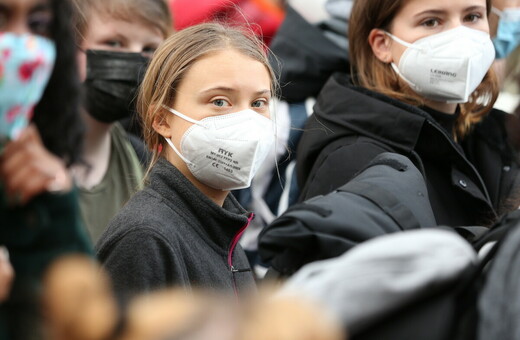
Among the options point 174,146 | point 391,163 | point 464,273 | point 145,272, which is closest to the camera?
point 464,273

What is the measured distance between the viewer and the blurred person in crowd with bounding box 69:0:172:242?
3887 mm

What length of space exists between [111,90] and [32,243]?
90.5 inches

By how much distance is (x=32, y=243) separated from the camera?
1.73 meters

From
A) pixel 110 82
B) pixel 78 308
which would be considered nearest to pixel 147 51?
pixel 110 82

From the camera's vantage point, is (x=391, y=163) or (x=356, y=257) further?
(x=391, y=163)

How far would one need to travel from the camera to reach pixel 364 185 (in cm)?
229

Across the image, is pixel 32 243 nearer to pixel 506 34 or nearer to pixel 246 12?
pixel 506 34

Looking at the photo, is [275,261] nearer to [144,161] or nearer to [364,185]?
[364,185]

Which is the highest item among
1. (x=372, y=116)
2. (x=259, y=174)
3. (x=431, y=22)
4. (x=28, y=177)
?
(x=28, y=177)

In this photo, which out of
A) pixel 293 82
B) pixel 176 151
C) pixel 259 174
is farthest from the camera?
pixel 293 82

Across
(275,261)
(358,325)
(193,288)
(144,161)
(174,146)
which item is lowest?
(144,161)

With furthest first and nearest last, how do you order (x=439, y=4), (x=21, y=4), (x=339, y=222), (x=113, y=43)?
(x=113, y=43), (x=439, y=4), (x=339, y=222), (x=21, y=4)

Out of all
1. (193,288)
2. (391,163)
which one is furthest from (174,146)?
(391,163)

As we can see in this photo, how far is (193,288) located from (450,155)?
118 cm
